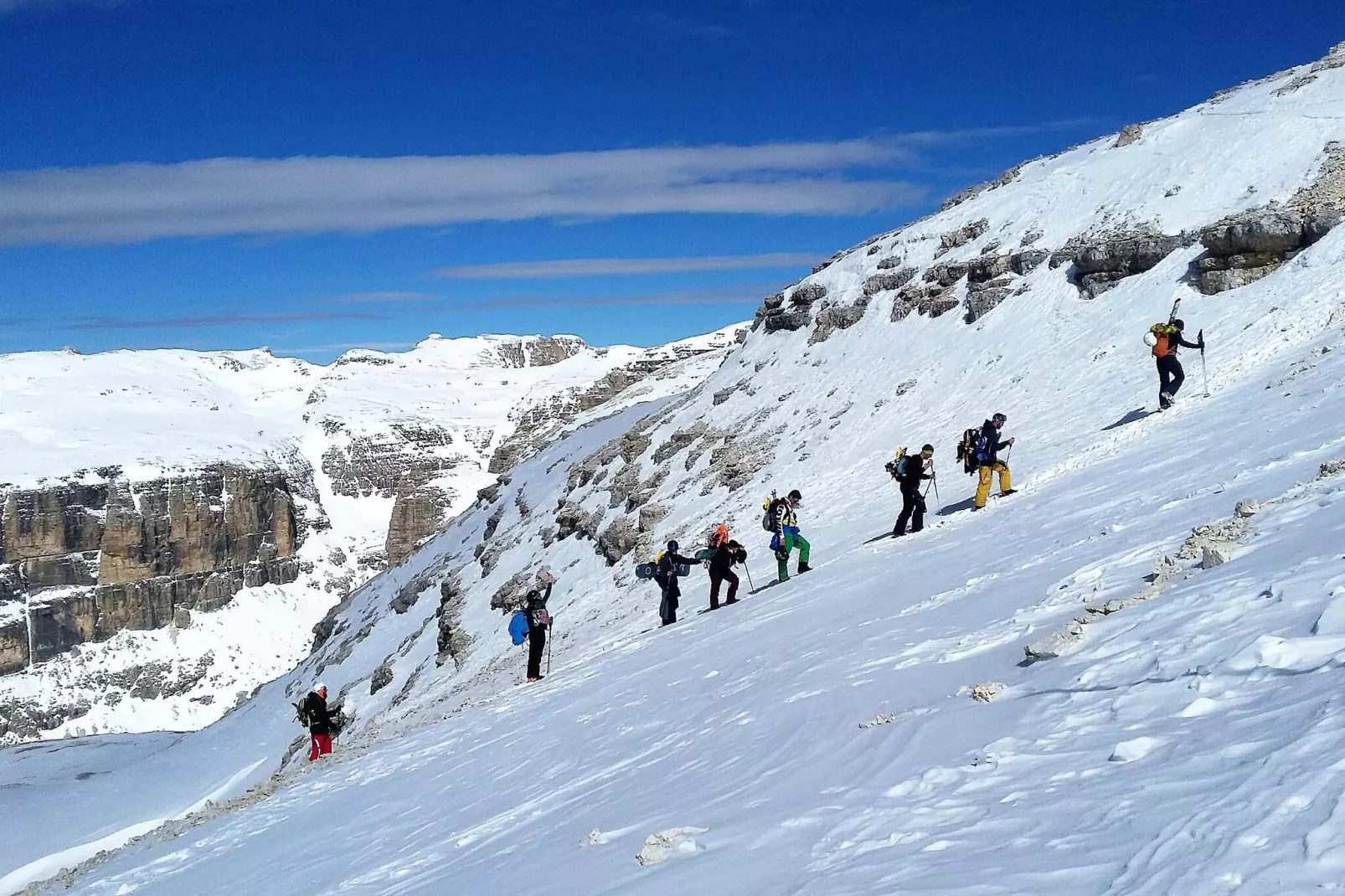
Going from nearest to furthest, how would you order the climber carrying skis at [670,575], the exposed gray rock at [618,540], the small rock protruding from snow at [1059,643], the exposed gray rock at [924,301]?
the small rock protruding from snow at [1059,643] < the climber carrying skis at [670,575] < the exposed gray rock at [618,540] < the exposed gray rock at [924,301]

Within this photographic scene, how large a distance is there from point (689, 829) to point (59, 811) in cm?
2719

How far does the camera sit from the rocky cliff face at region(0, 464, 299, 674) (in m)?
139

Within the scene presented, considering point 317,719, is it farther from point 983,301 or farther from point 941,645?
point 983,301

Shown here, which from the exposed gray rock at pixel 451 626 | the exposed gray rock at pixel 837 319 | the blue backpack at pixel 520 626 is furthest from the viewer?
the exposed gray rock at pixel 837 319

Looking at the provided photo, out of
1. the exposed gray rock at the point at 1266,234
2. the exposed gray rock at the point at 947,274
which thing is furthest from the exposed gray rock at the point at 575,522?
the exposed gray rock at the point at 1266,234

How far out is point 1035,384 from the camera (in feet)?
84.6

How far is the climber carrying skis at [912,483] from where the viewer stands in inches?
669

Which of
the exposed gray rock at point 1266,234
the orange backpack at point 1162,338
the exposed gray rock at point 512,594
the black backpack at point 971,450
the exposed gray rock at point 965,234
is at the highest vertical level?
the exposed gray rock at point 965,234

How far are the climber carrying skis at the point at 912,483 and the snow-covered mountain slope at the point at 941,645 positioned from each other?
478 millimetres

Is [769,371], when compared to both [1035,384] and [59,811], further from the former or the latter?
[59,811]

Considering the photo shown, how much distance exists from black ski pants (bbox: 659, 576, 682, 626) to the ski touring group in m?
0.02

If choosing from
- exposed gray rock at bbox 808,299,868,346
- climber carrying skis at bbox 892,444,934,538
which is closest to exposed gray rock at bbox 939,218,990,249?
exposed gray rock at bbox 808,299,868,346

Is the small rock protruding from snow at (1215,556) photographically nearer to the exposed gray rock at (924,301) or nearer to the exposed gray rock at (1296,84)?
the exposed gray rock at (924,301)

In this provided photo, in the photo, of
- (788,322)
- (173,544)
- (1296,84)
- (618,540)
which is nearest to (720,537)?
(618,540)
